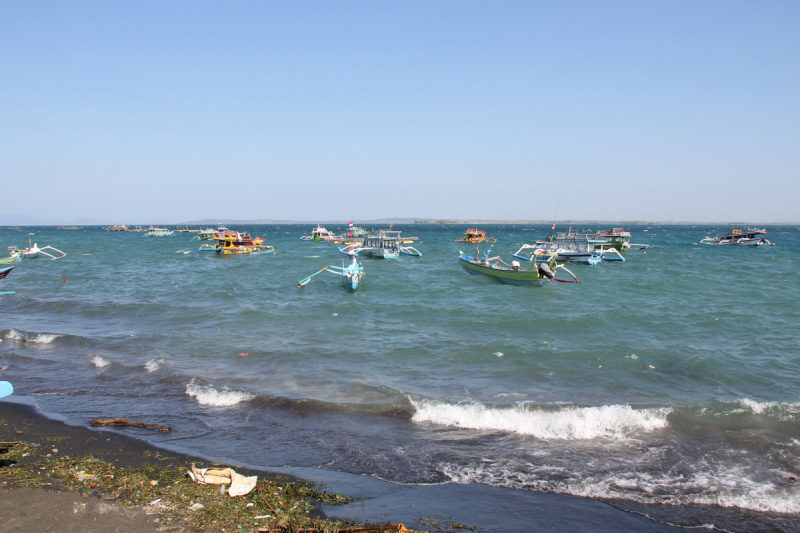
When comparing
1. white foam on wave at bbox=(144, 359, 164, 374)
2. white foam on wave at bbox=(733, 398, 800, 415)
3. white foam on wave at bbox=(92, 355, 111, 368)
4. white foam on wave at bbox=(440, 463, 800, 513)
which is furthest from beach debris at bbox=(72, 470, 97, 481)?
white foam on wave at bbox=(733, 398, 800, 415)

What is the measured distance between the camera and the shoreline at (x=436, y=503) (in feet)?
20.9

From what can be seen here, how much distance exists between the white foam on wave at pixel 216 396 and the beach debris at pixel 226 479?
3.83 metres

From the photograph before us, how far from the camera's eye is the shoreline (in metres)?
6.38

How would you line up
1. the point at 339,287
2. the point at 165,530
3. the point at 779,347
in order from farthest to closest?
the point at 339,287
the point at 779,347
the point at 165,530

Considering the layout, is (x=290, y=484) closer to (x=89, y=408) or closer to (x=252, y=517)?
(x=252, y=517)

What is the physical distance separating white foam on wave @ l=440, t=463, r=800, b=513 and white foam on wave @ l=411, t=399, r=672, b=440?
1513mm

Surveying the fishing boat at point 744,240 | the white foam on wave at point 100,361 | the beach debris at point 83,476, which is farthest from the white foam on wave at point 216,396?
the fishing boat at point 744,240

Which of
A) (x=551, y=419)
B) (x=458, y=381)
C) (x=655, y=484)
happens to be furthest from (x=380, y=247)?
(x=655, y=484)

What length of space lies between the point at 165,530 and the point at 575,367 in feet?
39.3

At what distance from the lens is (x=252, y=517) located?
6.00 metres

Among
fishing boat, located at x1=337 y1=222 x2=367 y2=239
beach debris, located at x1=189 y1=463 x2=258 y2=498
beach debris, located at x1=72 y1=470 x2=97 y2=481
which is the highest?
fishing boat, located at x1=337 y1=222 x2=367 y2=239

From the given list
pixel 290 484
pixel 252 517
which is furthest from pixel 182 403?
pixel 252 517

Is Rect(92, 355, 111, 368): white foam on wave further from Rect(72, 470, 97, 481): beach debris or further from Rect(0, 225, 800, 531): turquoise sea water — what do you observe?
Rect(72, 470, 97, 481): beach debris

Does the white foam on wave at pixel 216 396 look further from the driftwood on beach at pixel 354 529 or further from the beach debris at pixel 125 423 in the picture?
the driftwood on beach at pixel 354 529
